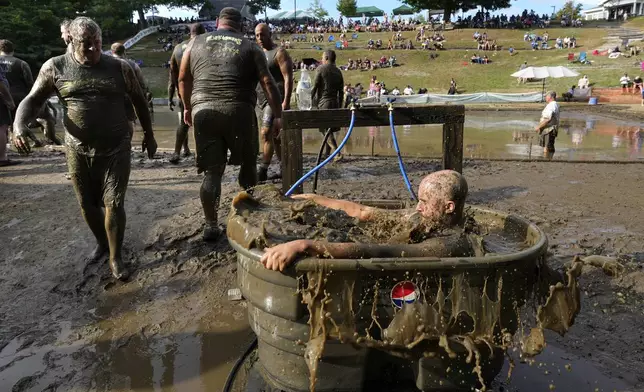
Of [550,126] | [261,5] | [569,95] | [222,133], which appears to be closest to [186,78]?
[222,133]

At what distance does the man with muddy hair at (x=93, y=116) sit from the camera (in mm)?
4215

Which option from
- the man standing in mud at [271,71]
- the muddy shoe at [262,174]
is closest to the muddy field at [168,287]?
the muddy shoe at [262,174]

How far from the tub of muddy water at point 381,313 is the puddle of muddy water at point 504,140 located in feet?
24.0

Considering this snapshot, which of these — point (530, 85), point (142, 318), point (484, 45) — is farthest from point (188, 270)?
point (484, 45)

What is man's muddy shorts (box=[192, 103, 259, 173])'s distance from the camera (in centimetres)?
472

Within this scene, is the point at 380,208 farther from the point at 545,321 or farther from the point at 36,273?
the point at 36,273

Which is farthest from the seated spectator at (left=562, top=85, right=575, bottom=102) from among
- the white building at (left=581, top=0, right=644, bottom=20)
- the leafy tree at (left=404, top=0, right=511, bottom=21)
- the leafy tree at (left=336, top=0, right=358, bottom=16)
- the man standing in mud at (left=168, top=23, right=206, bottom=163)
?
the leafy tree at (left=336, top=0, right=358, bottom=16)

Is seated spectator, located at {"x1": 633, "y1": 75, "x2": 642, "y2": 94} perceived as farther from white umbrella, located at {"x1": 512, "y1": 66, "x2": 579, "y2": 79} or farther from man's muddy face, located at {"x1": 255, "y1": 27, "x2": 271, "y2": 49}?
man's muddy face, located at {"x1": 255, "y1": 27, "x2": 271, "y2": 49}

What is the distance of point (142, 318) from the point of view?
3.88 metres

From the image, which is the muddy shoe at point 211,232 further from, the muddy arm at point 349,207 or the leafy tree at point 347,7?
the leafy tree at point 347,7

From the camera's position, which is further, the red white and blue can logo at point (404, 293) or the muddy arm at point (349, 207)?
the muddy arm at point (349, 207)

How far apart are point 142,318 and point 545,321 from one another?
283cm

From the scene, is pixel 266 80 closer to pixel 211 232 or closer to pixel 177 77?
pixel 211 232

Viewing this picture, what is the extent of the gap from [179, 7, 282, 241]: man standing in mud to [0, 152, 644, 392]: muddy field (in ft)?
2.90
